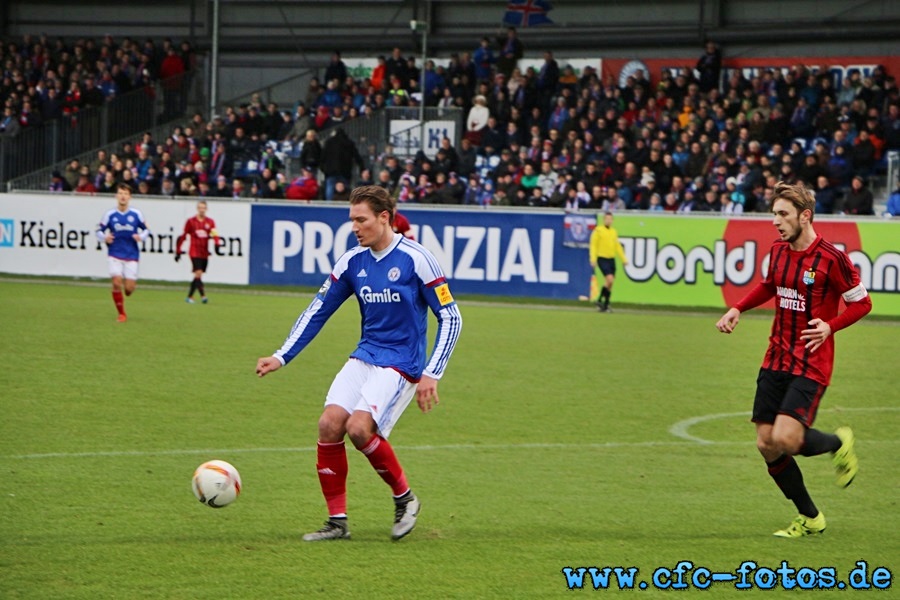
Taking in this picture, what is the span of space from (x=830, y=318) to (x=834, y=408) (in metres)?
5.88

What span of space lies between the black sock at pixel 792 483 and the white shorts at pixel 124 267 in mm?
15306

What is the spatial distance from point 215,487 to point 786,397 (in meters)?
3.40

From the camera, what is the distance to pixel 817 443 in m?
7.70

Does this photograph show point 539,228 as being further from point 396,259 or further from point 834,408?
point 396,259

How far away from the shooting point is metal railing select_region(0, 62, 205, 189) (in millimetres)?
35750

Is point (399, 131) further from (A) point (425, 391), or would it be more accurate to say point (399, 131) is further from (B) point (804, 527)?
(A) point (425, 391)

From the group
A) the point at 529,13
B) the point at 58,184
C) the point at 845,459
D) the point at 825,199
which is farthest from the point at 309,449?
the point at 529,13

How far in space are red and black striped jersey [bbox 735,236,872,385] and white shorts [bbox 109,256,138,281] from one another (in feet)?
50.1

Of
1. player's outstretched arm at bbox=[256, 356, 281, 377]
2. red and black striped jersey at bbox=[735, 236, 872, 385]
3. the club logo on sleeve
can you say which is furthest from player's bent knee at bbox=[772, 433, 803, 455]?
player's outstretched arm at bbox=[256, 356, 281, 377]

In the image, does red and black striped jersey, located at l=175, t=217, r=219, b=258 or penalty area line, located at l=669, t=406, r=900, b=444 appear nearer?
penalty area line, located at l=669, t=406, r=900, b=444

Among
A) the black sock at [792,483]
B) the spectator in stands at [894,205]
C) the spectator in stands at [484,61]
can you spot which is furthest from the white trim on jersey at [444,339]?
the spectator in stands at [484,61]

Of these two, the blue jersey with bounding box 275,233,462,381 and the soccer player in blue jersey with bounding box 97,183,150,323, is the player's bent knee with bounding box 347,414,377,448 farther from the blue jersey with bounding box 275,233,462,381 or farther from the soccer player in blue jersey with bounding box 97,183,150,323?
the soccer player in blue jersey with bounding box 97,183,150,323

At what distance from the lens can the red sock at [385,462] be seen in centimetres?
731

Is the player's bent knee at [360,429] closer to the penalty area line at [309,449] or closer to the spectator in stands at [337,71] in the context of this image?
the penalty area line at [309,449]
